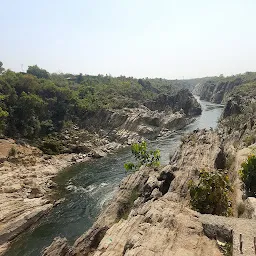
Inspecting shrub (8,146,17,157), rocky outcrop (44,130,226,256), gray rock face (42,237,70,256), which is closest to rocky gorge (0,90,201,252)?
shrub (8,146,17,157)

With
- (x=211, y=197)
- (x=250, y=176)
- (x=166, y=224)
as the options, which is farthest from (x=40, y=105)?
(x=166, y=224)

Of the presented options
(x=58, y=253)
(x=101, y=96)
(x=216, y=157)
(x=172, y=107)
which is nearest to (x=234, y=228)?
(x=58, y=253)

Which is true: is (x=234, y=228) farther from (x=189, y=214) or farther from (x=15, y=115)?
(x=15, y=115)

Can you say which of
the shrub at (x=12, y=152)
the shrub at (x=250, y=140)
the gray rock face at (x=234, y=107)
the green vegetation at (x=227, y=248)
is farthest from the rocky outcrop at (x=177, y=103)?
the green vegetation at (x=227, y=248)

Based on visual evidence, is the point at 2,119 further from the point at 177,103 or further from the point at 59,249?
the point at 177,103

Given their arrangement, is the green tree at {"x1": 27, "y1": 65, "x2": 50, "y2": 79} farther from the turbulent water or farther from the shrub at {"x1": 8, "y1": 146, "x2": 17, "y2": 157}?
the shrub at {"x1": 8, "y1": 146, "x2": 17, "y2": 157}

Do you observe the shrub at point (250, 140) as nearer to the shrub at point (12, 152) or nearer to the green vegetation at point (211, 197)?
the green vegetation at point (211, 197)
